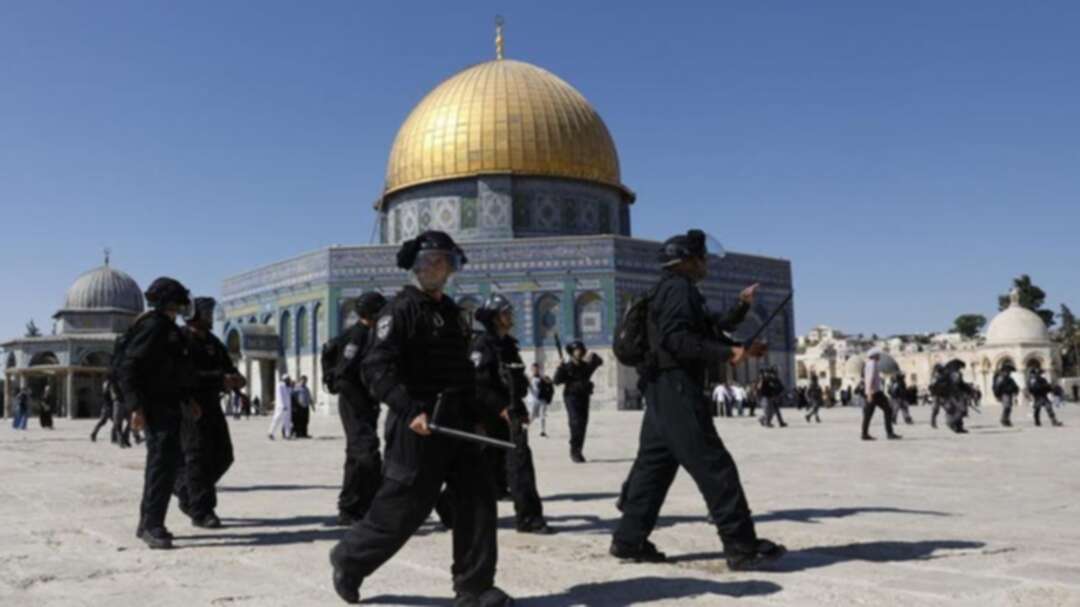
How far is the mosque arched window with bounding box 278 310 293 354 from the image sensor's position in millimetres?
38000

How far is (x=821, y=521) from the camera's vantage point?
555 cm

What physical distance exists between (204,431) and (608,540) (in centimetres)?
279

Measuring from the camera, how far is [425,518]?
364 cm

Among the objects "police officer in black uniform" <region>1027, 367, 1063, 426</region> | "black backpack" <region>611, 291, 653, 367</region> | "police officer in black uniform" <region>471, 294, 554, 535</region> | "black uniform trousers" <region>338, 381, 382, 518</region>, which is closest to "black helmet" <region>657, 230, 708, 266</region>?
"black backpack" <region>611, 291, 653, 367</region>

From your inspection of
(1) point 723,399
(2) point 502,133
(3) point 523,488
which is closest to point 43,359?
(2) point 502,133

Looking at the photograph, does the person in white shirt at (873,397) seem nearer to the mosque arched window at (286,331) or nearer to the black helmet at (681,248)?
the black helmet at (681,248)

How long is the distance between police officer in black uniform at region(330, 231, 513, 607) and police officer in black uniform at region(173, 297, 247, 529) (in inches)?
100

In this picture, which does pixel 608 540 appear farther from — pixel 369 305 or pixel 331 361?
pixel 331 361

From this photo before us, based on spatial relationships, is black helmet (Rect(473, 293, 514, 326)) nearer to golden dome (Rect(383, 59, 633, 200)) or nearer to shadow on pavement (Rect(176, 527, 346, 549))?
shadow on pavement (Rect(176, 527, 346, 549))

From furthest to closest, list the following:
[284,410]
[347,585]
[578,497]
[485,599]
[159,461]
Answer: [284,410] → [578,497] → [159,461] → [347,585] → [485,599]

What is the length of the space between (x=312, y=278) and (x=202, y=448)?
31393 mm

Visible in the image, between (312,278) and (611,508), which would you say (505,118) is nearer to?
(312,278)

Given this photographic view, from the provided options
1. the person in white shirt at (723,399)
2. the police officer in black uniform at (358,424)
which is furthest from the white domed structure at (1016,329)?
the police officer in black uniform at (358,424)

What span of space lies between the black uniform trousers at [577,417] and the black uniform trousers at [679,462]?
19.4 feet
